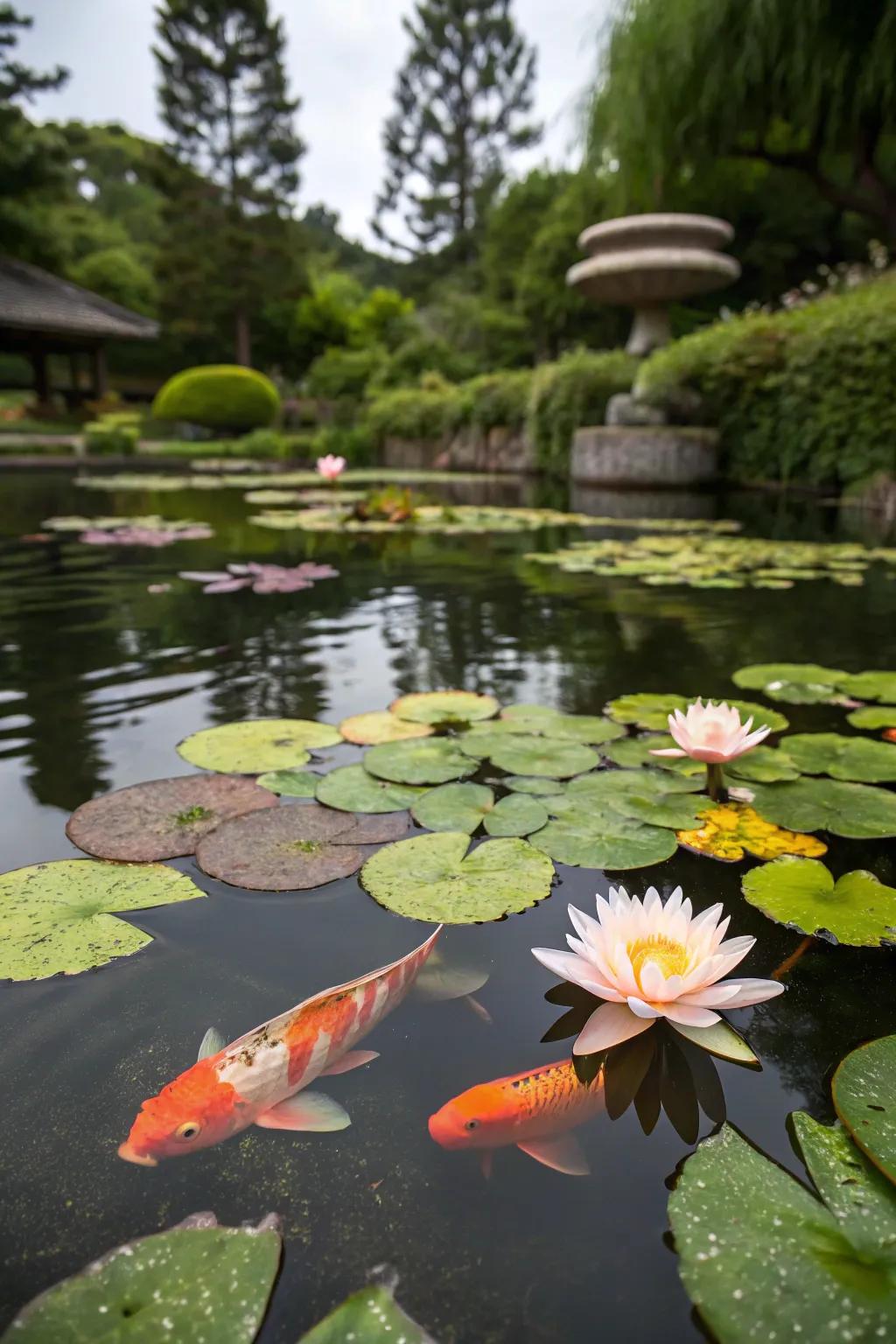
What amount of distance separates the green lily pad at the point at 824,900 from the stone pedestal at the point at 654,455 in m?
6.63

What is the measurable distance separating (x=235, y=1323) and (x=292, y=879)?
551mm

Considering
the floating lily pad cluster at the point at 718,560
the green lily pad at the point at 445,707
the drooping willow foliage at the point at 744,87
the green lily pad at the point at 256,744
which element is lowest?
the green lily pad at the point at 256,744

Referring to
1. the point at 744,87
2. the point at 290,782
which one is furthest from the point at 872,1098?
the point at 744,87

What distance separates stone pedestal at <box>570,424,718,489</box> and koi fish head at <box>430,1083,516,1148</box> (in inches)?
280

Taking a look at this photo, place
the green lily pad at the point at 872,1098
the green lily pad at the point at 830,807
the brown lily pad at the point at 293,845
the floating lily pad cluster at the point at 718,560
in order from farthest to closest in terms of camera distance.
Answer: the floating lily pad cluster at the point at 718,560
the green lily pad at the point at 830,807
the brown lily pad at the point at 293,845
the green lily pad at the point at 872,1098

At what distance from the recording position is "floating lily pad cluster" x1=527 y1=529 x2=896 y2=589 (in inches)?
127

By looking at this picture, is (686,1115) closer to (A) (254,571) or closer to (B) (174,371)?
(A) (254,571)

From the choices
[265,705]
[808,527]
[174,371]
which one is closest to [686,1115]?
[265,705]

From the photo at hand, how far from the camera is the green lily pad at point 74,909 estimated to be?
0.87m

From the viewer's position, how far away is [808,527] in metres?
4.92

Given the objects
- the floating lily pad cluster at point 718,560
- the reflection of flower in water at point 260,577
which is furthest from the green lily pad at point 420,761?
the floating lily pad cluster at point 718,560

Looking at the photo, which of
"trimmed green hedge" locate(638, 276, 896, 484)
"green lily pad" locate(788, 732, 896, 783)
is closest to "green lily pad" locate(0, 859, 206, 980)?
"green lily pad" locate(788, 732, 896, 783)

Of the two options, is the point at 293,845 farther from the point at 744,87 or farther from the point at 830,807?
the point at 744,87

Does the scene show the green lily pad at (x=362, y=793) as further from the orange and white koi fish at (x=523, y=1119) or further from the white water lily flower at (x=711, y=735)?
the orange and white koi fish at (x=523, y=1119)
